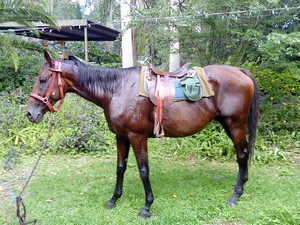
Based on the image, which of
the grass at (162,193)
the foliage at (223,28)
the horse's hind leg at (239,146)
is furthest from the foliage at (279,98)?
the horse's hind leg at (239,146)

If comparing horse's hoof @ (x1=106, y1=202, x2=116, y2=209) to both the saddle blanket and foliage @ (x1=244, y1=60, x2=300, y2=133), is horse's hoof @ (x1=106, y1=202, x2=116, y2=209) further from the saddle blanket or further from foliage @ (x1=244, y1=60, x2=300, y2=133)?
foliage @ (x1=244, y1=60, x2=300, y2=133)

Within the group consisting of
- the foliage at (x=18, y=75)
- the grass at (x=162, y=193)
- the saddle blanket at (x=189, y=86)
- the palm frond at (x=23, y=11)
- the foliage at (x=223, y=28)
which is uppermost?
the palm frond at (x=23, y=11)

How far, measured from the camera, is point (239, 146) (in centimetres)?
321

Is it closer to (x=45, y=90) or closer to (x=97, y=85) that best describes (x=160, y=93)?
(x=97, y=85)

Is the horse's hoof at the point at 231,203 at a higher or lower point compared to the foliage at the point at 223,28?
lower

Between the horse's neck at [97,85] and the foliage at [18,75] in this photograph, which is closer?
the horse's neck at [97,85]

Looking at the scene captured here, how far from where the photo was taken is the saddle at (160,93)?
2.88 meters

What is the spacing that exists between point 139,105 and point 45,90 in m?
0.89

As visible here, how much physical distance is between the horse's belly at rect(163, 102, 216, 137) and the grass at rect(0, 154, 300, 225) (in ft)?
2.64

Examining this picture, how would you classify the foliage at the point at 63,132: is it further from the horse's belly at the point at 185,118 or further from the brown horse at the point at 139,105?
the horse's belly at the point at 185,118

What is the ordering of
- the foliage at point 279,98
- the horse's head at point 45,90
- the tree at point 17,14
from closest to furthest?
the horse's head at point 45,90 → the foliage at point 279,98 → the tree at point 17,14

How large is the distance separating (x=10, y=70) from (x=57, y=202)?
658 centimetres

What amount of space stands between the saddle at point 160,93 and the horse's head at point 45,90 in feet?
2.92

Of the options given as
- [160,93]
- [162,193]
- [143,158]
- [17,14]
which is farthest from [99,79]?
[17,14]
